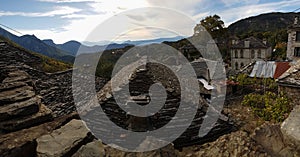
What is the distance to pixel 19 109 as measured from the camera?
2885 mm

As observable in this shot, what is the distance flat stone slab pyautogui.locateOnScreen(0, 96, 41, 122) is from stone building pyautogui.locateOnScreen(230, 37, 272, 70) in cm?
4233

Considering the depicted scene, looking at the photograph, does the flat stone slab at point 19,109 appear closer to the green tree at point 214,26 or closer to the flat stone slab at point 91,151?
the flat stone slab at point 91,151

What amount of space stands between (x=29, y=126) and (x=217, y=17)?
49.1 metres

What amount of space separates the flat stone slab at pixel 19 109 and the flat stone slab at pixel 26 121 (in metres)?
0.06

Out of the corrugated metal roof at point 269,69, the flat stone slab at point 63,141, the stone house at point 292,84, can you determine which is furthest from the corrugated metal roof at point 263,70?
the flat stone slab at point 63,141

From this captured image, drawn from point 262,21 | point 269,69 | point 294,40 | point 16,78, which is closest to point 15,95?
point 16,78

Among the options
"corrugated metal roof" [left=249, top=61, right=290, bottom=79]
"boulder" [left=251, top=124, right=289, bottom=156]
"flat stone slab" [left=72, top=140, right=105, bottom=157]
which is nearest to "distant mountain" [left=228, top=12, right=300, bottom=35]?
"corrugated metal roof" [left=249, top=61, right=290, bottom=79]

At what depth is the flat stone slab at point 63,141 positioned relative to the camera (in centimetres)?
242

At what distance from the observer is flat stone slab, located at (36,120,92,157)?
7.95 feet

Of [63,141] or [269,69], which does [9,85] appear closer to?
[63,141]

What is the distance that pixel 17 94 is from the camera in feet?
10.6

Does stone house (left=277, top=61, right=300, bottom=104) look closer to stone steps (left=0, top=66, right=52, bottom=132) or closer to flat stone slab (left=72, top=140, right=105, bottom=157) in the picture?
flat stone slab (left=72, top=140, right=105, bottom=157)

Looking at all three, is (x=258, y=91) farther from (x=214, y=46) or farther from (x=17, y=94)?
(x=214, y=46)

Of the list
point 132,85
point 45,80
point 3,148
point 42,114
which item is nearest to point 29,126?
point 42,114
